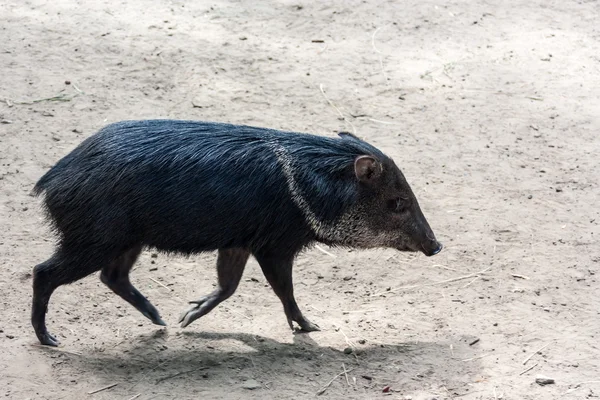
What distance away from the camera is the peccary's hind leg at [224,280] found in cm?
569

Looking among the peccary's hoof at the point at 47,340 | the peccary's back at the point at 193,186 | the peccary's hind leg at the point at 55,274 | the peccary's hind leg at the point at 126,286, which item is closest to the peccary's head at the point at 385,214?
the peccary's back at the point at 193,186

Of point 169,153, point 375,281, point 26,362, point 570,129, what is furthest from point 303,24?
point 26,362

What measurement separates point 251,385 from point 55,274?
1.26m

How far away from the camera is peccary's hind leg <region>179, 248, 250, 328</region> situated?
5.69 metres

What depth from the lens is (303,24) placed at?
964 cm

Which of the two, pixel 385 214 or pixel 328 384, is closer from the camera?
pixel 328 384

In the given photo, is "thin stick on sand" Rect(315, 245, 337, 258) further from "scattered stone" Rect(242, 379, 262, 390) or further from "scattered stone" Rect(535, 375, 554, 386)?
"scattered stone" Rect(535, 375, 554, 386)

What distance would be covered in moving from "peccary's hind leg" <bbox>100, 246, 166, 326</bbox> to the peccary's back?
499 mm

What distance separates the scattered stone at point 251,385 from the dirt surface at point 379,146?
3 centimetres

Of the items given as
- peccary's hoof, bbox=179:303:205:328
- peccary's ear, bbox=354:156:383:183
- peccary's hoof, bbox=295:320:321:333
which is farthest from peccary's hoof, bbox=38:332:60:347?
peccary's ear, bbox=354:156:383:183

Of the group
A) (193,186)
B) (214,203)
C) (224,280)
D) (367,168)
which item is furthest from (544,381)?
(193,186)

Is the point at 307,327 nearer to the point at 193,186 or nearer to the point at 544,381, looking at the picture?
the point at 193,186

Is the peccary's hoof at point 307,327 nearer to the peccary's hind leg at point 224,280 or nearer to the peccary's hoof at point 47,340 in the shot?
the peccary's hind leg at point 224,280

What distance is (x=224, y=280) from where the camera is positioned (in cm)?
573
